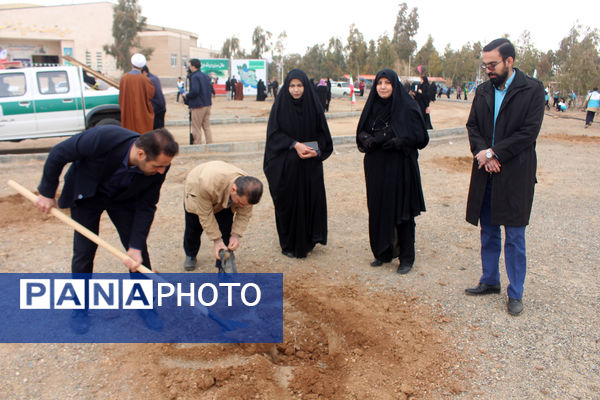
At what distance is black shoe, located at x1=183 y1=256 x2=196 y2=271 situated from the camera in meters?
4.30

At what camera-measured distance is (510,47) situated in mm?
3400

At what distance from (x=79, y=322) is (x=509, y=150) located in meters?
3.24

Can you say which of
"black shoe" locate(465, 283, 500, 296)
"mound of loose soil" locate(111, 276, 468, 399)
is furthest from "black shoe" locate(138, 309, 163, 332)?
"black shoe" locate(465, 283, 500, 296)

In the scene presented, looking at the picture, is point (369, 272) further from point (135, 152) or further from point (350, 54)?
point (350, 54)

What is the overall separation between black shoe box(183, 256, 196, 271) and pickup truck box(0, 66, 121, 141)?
18.0ft

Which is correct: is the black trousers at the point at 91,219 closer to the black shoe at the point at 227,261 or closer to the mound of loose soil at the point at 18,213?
the black shoe at the point at 227,261

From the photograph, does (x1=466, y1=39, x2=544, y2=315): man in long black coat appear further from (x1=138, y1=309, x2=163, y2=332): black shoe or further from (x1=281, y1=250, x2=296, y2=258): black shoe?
(x1=138, y1=309, x2=163, y2=332): black shoe

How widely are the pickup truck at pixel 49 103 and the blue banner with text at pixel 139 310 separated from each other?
5.77 m

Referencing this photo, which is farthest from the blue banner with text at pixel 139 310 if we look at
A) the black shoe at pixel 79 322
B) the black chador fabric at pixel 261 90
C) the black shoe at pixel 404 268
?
the black chador fabric at pixel 261 90

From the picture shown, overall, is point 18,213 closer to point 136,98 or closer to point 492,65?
point 136,98

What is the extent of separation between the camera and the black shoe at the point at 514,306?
11.5 ft

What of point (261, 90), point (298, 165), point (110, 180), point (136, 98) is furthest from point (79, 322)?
point (261, 90)

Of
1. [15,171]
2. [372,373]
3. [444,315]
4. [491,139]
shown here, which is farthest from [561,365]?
[15,171]

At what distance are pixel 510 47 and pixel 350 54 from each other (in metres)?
50.3
